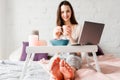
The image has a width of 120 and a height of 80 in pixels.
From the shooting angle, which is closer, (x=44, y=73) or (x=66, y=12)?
(x=44, y=73)

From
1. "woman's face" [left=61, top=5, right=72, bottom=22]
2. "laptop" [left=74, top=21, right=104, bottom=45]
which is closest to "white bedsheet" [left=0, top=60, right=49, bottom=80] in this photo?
"laptop" [left=74, top=21, right=104, bottom=45]

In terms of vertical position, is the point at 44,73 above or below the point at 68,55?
below

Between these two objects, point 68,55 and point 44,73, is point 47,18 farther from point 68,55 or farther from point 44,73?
point 44,73

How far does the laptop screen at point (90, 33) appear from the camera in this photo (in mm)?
1556

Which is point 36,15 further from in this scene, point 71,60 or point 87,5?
point 71,60

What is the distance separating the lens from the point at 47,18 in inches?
115

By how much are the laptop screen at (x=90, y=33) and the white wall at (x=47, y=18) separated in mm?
1296

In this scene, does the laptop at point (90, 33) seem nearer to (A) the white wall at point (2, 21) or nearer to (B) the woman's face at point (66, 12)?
(B) the woman's face at point (66, 12)

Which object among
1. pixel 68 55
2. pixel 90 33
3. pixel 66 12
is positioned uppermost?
pixel 66 12

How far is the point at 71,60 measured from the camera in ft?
5.66

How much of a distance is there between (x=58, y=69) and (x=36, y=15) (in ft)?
5.25

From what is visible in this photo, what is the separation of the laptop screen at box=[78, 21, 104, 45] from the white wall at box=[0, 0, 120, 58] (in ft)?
4.25

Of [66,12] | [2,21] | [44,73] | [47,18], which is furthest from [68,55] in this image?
[2,21]

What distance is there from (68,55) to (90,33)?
351 millimetres
